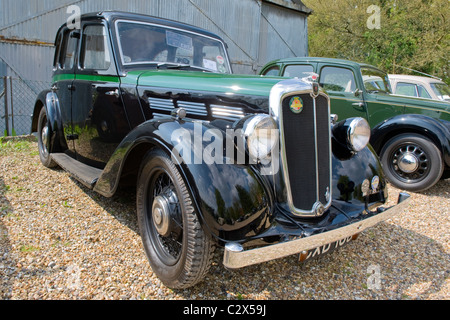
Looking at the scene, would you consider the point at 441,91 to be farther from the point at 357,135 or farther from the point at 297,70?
the point at 357,135

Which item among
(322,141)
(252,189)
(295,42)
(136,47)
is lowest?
(252,189)

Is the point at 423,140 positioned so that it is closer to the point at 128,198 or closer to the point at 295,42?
the point at 128,198

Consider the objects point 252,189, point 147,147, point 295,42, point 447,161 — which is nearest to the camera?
point 252,189

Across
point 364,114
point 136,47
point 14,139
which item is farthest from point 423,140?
point 14,139

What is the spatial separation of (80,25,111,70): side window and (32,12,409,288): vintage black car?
0.02 meters

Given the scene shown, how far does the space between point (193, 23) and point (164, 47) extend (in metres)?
7.15

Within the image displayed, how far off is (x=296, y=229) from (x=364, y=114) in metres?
4.01

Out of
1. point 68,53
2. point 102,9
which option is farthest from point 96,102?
point 102,9

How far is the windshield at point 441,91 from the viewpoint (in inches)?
232

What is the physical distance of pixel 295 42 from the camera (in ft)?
42.0

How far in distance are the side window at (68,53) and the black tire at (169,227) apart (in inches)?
84.7

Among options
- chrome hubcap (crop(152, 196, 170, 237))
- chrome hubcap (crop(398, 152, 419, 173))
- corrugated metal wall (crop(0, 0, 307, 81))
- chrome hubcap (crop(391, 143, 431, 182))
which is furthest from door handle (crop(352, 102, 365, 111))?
corrugated metal wall (crop(0, 0, 307, 81))
